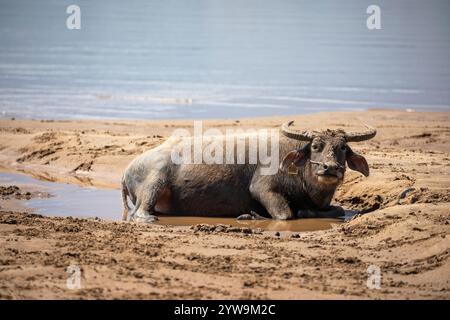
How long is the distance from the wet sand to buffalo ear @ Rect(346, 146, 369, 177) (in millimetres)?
483

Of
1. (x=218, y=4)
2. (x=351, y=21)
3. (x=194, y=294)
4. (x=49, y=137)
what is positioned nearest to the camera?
(x=194, y=294)

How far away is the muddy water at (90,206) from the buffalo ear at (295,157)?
766mm

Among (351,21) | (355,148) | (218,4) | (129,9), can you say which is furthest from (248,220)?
(218,4)

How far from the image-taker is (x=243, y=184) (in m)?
12.3

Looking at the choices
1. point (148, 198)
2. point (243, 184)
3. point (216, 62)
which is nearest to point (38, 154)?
point (148, 198)

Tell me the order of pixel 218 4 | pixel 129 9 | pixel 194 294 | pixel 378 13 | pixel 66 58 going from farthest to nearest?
pixel 218 4 < pixel 129 9 < pixel 378 13 < pixel 66 58 < pixel 194 294

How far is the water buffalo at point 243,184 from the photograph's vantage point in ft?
39.2

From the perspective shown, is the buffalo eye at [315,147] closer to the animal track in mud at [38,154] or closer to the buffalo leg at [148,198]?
the buffalo leg at [148,198]

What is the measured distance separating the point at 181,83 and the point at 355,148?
45.6ft

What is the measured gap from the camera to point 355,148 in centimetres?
1587

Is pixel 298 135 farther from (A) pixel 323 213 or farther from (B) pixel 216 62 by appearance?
(B) pixel 216 62

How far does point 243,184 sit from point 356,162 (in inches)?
60.5

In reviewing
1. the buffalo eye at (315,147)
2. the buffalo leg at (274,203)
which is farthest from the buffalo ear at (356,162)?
the buffalo leg at (274,203)

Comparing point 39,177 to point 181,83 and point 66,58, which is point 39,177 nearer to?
point 181,83
